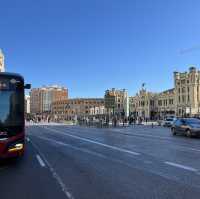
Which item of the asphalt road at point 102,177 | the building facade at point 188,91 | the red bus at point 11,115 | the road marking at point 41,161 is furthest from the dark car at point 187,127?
the building facade at point 188,91

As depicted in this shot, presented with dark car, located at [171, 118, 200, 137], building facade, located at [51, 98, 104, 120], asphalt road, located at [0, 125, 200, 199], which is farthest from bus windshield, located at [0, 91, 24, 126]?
building facade, located at [51, 98, 104, 120]

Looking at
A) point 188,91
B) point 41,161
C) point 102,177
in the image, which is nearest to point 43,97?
point 188,91

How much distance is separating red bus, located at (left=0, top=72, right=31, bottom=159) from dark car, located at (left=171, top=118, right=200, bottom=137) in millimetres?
19388

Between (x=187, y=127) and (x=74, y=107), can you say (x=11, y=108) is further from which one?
(x=74, y=107)

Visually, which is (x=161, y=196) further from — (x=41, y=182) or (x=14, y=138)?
(x=14, y=138)

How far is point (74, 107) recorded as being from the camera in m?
156

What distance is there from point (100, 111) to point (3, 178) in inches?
4136

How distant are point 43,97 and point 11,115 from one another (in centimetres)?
17952

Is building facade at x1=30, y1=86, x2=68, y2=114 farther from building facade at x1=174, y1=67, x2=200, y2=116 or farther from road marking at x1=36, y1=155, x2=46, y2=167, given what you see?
road marking at x1=36, y1=155, x2=46, y2=167

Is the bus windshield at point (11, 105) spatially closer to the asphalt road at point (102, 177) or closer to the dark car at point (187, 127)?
the asphalt road at point (102, 177)

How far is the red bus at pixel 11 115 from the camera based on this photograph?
12.1m

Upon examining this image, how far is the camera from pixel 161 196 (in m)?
7.77

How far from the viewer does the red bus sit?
12062 millimetres

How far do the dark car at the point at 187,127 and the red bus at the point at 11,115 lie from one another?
19.4 m
